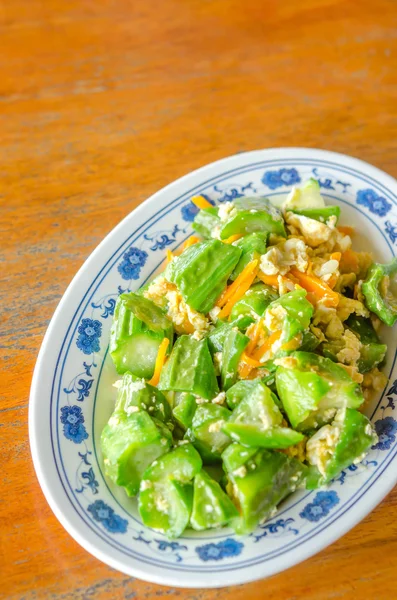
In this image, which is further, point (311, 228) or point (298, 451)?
point (311, 228)

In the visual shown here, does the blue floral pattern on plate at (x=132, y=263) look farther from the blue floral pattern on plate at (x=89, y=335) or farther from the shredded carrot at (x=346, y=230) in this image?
the shredded carrot at (x=346, y=230)

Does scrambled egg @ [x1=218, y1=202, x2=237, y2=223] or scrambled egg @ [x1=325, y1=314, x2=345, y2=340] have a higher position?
scrambled egg @ [x1=218, y1=202, x2=237, y2=223]

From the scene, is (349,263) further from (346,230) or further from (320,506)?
(320,506)

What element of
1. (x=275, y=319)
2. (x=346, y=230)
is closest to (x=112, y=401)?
(x=275, y=319)

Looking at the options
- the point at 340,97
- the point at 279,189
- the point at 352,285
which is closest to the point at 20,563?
the point at 352,285

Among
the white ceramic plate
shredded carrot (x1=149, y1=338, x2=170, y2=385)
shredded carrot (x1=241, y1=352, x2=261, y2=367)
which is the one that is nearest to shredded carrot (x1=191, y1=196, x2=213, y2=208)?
the white ceramic plate

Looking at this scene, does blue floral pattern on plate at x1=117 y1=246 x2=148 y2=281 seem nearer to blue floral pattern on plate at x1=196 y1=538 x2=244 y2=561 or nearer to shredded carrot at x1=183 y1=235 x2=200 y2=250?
shredded carrot at x1=183 y1=235 x2=200 y2=250
